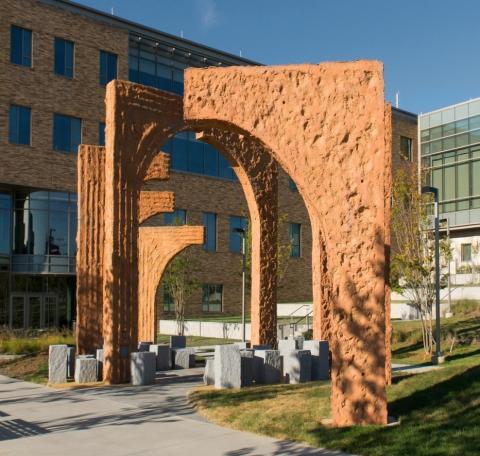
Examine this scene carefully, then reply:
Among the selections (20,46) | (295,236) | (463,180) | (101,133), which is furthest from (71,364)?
(463,180)

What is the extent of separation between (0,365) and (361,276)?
1360 cm

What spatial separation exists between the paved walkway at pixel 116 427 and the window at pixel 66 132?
2455 cm

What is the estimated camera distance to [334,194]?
10.2 m

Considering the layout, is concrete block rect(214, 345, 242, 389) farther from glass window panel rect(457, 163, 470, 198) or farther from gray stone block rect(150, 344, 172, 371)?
glass window panel rect(457, 163, 470, 198)

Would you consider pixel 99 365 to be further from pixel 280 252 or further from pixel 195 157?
pixel 195 157

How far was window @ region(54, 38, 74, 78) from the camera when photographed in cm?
3745

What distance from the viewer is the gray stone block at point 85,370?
51.7 feet

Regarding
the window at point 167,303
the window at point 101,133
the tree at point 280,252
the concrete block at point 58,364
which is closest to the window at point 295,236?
the tree at point 280,252

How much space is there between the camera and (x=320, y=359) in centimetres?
1602

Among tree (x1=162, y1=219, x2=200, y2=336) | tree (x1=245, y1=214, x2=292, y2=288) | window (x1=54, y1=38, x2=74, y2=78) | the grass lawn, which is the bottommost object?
the grass lawn

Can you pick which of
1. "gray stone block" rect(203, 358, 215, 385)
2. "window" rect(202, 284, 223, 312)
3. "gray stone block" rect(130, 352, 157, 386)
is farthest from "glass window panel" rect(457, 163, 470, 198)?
"gray stone block" rect(130, 352, 157, 386)

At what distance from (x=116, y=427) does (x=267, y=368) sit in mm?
5291

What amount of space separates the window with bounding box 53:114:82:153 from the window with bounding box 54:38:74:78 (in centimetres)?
244

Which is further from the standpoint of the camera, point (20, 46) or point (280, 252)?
point (280, 252)
